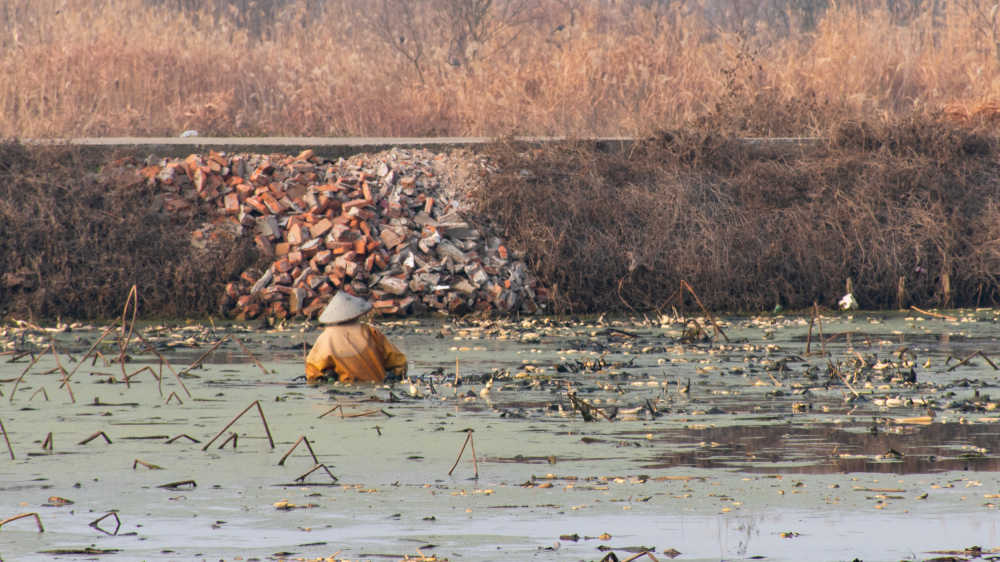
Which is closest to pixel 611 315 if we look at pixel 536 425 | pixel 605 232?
pixel 605 232

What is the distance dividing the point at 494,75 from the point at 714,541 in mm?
18404

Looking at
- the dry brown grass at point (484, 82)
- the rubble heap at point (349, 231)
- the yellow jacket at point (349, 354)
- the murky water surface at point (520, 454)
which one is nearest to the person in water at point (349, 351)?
the yellow jacket at point (349, 354)

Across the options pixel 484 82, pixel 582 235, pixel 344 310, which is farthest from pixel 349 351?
pixel 484 82

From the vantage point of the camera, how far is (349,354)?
11102 mm

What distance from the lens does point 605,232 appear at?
55.3 ft

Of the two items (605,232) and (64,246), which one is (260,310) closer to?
(64,246)

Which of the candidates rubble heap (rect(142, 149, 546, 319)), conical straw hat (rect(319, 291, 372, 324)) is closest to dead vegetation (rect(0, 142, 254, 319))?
rubble heap (rect(142, 149, 546, 319))

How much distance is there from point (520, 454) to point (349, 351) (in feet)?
9.77

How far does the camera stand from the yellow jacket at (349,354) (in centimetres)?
1111

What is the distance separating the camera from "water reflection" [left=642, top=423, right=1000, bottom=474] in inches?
312

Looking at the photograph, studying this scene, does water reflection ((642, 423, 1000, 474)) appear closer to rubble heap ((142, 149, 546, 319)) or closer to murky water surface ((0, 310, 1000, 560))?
murky water surface ((0, 310, 1000, 560))

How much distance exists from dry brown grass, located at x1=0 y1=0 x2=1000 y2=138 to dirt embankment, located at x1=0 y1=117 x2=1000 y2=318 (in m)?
2.24

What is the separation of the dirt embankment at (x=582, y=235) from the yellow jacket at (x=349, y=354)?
4729 mm

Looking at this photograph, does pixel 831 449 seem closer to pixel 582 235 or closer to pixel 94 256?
pixel 582 235
